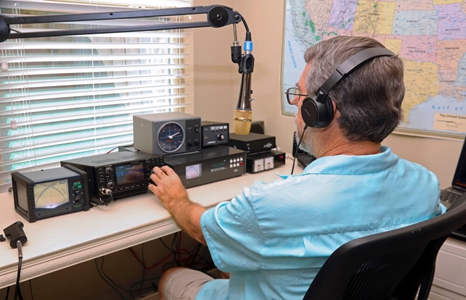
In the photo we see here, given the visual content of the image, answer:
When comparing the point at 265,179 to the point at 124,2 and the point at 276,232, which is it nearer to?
the point at 276,232

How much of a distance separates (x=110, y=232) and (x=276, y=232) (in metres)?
0.56

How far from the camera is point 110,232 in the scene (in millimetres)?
1232

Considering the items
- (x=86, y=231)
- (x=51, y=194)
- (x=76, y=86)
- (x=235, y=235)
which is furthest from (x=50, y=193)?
(x=76, y=86)

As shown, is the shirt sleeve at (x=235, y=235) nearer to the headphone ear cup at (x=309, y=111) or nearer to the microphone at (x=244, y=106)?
the headphone ear cup at (x=309, y=111)

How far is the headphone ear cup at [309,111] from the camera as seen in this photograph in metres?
1.00

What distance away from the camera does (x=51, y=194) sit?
1.31 meters

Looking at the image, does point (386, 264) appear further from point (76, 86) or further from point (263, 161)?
point (76, 86)

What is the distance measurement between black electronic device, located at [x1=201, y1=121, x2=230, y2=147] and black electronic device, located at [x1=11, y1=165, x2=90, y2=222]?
1.87 ft

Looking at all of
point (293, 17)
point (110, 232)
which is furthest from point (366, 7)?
point (110, 232)

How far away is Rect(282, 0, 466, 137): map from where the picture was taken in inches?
69.1

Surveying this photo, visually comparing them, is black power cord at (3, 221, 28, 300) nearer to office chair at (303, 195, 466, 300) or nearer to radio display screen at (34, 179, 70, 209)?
radio display screen at (34, 179, 70, 209)

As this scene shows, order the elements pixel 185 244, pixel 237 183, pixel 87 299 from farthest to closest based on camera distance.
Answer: pixel 185 244, pixel 87 299, pixel 237 183

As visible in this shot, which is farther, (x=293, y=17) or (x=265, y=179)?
(x=293, y=17)

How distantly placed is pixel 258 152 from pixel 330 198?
104 centimetres
